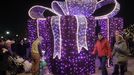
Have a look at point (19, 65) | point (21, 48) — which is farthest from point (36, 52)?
point (21, 48)

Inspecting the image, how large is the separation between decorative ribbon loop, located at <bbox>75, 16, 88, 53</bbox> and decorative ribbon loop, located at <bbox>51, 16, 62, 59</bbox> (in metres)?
0.70

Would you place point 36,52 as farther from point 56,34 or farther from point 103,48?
point 103,48

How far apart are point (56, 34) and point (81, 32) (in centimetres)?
94

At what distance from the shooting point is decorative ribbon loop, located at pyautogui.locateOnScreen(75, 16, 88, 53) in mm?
13496

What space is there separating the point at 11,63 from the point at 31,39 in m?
2.03

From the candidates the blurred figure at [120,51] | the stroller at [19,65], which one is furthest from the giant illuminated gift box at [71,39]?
the blurred figure at [120,51]

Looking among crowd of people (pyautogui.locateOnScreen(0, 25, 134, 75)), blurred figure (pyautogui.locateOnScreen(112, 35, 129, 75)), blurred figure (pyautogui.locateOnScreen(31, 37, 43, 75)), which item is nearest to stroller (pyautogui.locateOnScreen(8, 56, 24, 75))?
crowd of people (pyautogui.locateOnScreen(0, 25, 134, 75))

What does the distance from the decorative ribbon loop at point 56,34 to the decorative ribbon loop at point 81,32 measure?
0.70 meters

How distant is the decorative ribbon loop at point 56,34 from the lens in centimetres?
1359

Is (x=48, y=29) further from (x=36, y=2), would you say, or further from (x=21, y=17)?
(x=21, y=17)

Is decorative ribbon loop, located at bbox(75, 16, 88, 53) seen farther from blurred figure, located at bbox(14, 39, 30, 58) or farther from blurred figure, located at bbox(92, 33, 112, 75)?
blurred figure, located at bbox(14, 39, 30, 58)

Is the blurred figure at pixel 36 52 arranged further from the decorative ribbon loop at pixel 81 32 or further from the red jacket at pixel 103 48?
the red jacket at pixel 103 48

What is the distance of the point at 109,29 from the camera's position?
15984mm

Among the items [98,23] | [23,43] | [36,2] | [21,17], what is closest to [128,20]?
[36,2]
